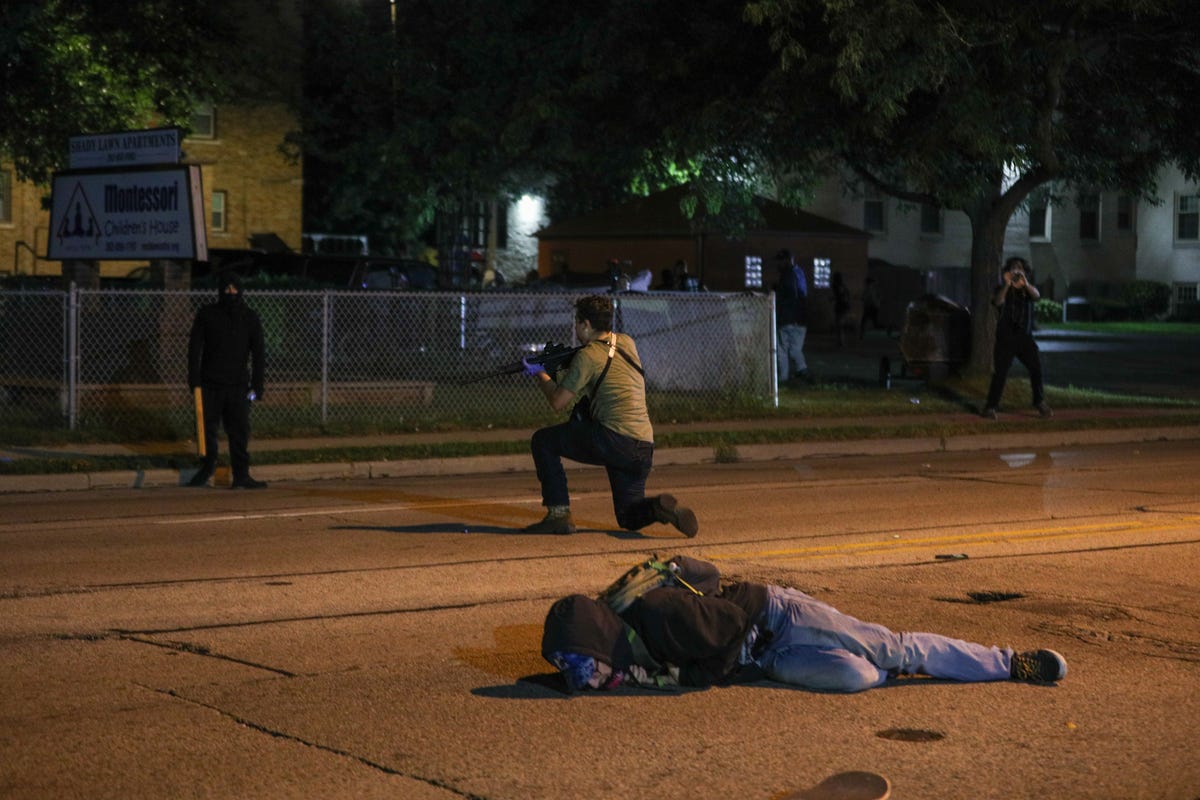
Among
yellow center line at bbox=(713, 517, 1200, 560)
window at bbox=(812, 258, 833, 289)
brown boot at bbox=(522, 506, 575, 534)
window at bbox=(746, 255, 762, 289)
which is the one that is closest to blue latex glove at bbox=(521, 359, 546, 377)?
brown boot at bbox=(522, 506, 575, 534)

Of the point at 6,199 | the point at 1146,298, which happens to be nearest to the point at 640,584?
the point at 6,199

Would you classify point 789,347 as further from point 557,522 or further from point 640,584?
point 640,584

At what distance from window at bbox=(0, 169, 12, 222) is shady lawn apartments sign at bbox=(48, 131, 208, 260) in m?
23.3

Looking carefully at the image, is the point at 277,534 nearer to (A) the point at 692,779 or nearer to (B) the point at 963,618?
(B) the point at 963,618

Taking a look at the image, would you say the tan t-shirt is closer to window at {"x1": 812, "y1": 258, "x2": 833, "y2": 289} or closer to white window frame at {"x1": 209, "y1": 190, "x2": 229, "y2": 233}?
window at {"x1": 812, "y1": 258, "x2": 833, "y2": 289}

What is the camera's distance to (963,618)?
8086 mm

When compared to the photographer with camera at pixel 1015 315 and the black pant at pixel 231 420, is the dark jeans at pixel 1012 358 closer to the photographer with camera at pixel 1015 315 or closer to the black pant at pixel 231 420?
the photographer with camera at pixel 1015 315

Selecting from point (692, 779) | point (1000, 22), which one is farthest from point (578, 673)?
point (1000, 22)

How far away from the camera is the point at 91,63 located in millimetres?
24500

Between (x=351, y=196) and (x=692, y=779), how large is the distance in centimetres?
3363

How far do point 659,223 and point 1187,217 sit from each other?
26.4 meters

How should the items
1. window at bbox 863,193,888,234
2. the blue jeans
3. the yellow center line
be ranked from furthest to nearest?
window at bbox 863,193,888,234, the yellow center line, the blue jeans

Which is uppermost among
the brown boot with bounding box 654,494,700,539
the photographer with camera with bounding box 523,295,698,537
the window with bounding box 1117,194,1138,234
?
the window with bounding box 1117,194,1138,234

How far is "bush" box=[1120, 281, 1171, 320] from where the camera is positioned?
181 ft
